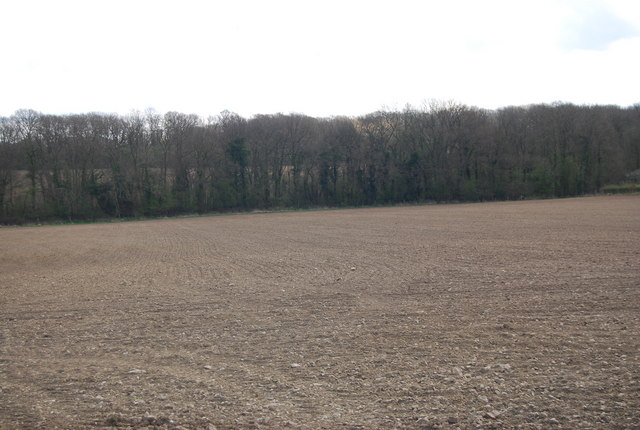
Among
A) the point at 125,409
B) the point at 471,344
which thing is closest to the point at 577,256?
the point at 471,344

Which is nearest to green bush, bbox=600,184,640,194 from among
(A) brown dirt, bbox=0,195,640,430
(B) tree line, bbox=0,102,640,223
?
(B) tree line, bbox=0,102,640,223

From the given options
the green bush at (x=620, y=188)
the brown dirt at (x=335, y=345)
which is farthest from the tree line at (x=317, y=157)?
the brown dirt at (x=335, y=345)

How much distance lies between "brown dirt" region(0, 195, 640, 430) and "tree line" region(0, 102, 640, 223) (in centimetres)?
5374

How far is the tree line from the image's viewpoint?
68000 millimetres

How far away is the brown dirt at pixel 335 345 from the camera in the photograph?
6016 millimetres

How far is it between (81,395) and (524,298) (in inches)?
366

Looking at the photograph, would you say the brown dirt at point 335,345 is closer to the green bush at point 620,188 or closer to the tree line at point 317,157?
the tree line at point 317,157

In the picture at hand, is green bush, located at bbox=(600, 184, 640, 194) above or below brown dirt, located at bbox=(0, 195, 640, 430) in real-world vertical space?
above

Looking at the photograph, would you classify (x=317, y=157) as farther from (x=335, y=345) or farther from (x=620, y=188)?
(x=335, y=345)

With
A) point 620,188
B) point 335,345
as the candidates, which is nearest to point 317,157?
point 620,188

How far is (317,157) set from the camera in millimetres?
77812

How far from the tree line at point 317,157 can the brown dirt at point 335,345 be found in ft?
176

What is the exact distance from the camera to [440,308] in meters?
11.1

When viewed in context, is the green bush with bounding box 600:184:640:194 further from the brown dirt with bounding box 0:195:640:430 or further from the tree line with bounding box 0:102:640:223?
the brown dirt with bounding box 0:195:640:430
